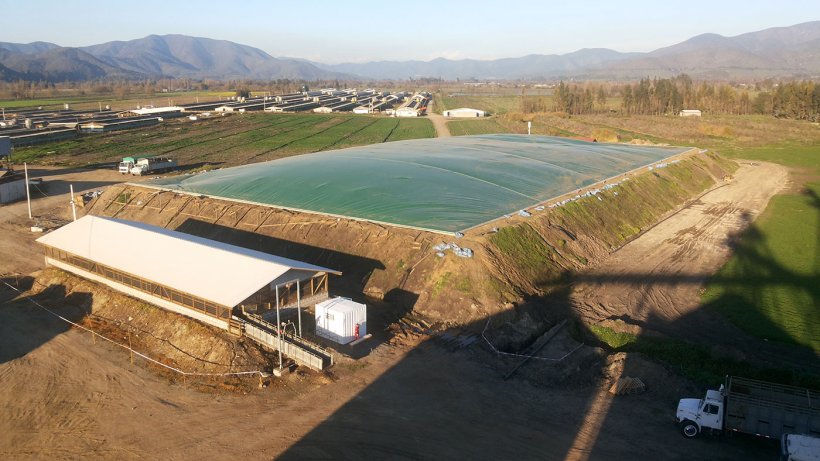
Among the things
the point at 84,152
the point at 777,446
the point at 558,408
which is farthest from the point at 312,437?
the point at 84,152

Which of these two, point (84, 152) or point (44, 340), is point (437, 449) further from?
point (84, 152)

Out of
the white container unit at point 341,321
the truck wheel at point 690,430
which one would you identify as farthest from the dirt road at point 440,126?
the truck wheel at point 690,430

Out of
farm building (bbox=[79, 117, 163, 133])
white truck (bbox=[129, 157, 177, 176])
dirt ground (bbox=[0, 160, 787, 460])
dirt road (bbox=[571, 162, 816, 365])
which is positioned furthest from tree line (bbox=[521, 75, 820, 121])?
dirt ground (bbox=[0, 160, 787, 460])

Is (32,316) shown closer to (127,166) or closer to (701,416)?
(701,416)

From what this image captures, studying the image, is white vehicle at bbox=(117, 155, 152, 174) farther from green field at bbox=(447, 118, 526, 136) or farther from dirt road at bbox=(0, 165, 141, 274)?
green field at bbox=(447, 118, 526, 136)

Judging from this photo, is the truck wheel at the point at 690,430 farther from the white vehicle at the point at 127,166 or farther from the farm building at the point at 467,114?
the farm building at the point at 467,114

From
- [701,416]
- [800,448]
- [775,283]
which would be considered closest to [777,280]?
[775,283]

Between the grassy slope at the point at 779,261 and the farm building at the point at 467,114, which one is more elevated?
the farm building at the point at 467,114
